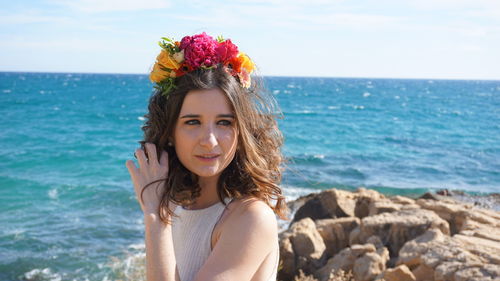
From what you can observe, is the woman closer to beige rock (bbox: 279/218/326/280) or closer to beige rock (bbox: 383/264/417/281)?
beige rock (bbox: 383/264/417/281)

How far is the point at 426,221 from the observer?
7.51m

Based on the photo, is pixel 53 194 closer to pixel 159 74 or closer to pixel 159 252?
pixel 159 74

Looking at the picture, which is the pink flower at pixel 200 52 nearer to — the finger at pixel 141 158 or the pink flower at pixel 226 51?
the pink flower at pixel 226 51

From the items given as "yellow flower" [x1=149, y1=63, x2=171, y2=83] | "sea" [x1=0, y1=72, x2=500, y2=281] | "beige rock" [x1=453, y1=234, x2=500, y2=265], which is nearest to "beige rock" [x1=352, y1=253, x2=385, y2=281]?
"beige rock" [x1=453, y1=234, x2=500, y2=265]

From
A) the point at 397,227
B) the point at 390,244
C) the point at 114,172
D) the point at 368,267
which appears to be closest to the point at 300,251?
the point at 390,244

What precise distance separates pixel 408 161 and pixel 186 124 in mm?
22217

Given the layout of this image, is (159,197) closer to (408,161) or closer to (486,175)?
(486,175)

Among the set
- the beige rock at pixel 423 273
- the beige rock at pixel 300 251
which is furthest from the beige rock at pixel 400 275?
the beige rock at pixel 300 251

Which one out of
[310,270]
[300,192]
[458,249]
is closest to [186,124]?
[458,249]

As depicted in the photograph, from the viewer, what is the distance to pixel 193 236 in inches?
98.0

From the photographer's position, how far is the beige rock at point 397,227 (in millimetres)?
7426

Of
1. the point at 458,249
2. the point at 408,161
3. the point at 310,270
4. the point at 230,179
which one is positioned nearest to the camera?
the point at 230,179

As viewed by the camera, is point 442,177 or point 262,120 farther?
point 442,177

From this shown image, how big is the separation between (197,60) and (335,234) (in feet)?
21.0
